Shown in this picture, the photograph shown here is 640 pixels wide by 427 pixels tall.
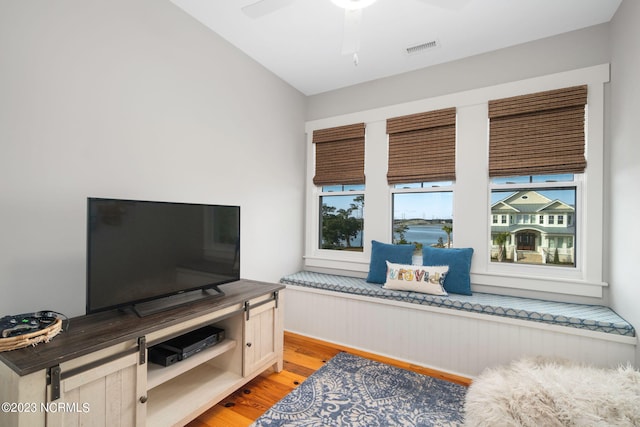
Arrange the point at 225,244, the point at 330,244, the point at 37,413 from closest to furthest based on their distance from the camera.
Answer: the point at 37,413
the point at 225,244
the point at 330,244

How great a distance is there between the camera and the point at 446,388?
2.23 meters

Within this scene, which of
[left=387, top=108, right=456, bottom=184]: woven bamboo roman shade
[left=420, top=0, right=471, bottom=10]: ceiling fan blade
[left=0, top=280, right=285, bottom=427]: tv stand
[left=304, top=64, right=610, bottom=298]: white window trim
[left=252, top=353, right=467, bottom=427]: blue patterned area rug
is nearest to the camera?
[left=0, top=280, right=285, bottom=427]: tv stand

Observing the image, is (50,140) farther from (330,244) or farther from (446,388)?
(446,388)

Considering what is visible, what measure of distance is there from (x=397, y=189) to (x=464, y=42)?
1.43m

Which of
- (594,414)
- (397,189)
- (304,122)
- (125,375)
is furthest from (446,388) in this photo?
(304,122)

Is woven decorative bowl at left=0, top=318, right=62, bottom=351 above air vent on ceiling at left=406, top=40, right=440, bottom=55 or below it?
below

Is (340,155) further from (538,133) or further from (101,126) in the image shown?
(101,126)

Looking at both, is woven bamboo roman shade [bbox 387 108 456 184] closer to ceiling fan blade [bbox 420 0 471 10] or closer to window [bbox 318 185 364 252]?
window [bbox 318 185 364 252]

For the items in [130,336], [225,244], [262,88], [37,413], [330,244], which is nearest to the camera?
[37,413]

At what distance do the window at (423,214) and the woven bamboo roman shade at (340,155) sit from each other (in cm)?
51

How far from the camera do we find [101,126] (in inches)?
71.6

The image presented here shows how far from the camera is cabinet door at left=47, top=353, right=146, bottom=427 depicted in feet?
3.85

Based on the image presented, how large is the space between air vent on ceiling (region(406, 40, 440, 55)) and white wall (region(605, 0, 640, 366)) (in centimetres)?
124

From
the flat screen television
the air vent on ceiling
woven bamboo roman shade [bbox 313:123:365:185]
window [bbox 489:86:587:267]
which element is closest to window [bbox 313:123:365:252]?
woven bamboo roman shade [bbox 313:123:365:185]
